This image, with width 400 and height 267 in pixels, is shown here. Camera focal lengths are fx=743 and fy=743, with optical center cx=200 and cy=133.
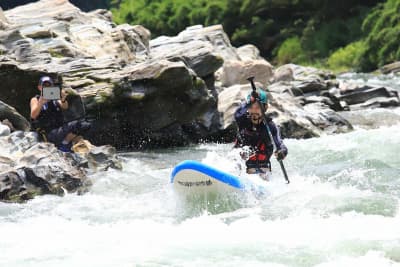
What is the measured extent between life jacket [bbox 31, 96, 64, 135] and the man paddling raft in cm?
364

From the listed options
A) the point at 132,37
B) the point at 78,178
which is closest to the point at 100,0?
the point at 132,37

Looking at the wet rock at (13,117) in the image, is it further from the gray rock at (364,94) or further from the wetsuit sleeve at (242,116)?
the gray rock at (364,94)

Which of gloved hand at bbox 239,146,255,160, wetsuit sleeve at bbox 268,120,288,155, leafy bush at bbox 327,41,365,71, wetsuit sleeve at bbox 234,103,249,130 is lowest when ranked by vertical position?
leafy bush at bbox 327,41,365,71

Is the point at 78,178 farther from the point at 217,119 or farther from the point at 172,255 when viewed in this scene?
the point at 217,119

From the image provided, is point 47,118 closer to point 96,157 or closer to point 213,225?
point 96,157

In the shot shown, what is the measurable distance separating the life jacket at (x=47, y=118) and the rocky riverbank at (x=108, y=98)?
29cm

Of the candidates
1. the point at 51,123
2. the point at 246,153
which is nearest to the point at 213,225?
the point at 246,153

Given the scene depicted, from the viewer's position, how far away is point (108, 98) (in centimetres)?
1498

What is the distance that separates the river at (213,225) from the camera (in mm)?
7195

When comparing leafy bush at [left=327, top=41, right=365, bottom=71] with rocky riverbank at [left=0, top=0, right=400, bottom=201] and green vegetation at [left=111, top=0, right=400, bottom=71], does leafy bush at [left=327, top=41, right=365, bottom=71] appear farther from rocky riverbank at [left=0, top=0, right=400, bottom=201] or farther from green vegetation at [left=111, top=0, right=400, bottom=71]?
rocky riverbank at [left=0, top=0, right=400, bottom=201]

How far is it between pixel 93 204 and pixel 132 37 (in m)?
10.6

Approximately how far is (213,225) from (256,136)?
2129mm

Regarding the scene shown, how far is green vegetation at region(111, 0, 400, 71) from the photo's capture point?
144 feet

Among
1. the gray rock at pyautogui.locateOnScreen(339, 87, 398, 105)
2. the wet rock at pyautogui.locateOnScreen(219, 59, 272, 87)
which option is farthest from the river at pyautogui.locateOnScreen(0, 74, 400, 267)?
the wet rock at pyautogui.locateOnScreen(219, 59, 272, 87)
